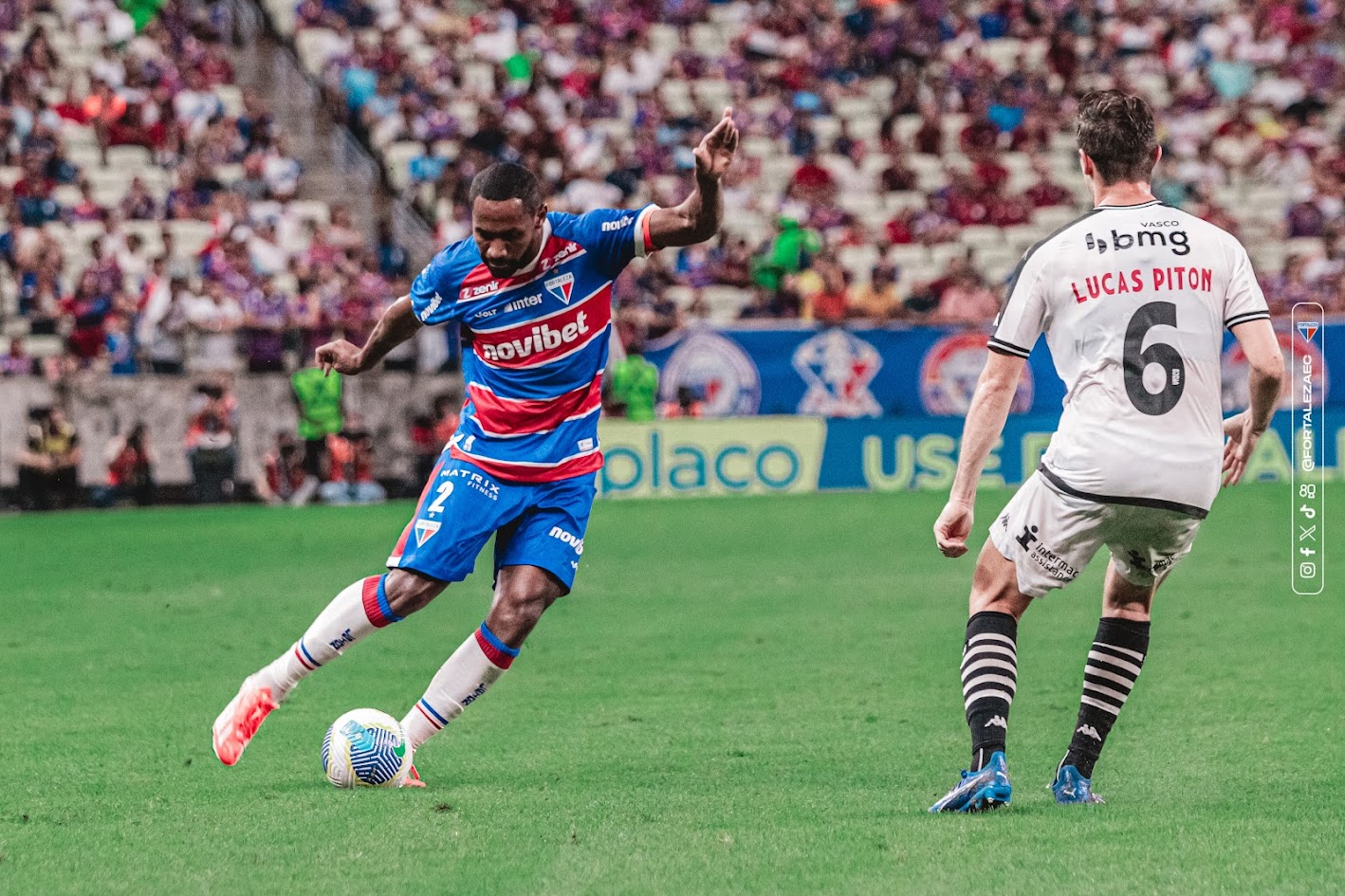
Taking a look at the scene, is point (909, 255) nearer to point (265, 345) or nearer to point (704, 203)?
point (265, 345)

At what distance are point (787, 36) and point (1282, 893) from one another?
24355mm

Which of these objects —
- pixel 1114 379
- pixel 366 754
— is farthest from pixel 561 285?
pixel 1114 379

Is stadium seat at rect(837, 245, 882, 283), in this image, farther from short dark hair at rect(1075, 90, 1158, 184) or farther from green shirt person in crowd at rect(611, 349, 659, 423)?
short dark hair at rect(1075, 90, 1158, 184)

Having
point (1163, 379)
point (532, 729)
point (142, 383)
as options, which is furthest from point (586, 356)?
point (142, 383)

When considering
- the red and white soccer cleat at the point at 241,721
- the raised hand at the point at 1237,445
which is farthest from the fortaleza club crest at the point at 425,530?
the raised hand at the point at 1237,445

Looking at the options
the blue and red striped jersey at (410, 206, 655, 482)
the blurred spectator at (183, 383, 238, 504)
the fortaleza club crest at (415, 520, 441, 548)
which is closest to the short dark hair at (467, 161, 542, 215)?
the blue and red striped jersey at (410, 206, 655, 482)

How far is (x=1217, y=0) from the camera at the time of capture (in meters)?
28.9

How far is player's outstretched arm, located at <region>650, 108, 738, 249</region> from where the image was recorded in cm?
595

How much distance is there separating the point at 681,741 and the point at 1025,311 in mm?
2458

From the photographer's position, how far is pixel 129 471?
19.4 metres

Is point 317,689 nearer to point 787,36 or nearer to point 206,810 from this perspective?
point 206,810

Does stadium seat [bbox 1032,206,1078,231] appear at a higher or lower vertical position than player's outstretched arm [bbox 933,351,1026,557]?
higher

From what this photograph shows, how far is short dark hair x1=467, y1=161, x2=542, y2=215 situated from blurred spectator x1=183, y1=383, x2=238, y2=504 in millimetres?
13613

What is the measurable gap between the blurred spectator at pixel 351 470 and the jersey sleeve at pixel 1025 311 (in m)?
14.9
